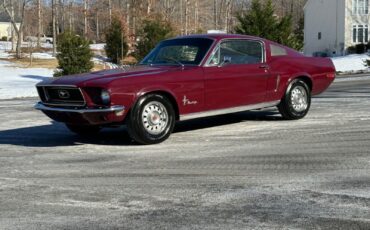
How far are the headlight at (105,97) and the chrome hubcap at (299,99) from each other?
3709 millimetres

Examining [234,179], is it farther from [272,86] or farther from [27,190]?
[272,86]

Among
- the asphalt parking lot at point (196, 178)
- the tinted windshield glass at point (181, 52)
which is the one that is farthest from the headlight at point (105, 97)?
the tinted windshield glass at point (181, 52)

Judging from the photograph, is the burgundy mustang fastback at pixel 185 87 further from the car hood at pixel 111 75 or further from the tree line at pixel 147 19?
the tree line at pixel 147 19

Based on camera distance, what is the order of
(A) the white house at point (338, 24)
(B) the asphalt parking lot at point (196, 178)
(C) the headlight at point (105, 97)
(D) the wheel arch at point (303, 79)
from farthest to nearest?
(A) the white house at point (338, 24), (D) the wheel arch at point (303, 79), (C) the headlight at point (105, 97), (B) the asphalt parking lot at point (196, 178)

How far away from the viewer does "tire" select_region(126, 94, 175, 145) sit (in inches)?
298

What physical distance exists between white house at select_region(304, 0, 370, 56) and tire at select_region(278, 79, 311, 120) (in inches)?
1707

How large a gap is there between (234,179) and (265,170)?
1.72 ft

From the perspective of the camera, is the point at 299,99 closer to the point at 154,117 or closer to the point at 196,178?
the point at 154,117

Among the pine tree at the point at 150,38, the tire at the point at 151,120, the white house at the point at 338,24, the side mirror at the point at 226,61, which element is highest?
the white house at the point at 338,24

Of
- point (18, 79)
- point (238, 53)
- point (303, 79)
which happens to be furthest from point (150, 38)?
point (238, 53)

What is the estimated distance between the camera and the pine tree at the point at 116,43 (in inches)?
1529

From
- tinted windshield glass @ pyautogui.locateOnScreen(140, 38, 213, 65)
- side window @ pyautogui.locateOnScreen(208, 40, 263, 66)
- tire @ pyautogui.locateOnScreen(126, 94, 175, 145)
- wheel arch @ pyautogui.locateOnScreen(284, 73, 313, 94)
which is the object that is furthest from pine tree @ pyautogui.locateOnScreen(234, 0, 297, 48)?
tire @ pyautogui.locateOnScreen(126, 94, 175, 145)

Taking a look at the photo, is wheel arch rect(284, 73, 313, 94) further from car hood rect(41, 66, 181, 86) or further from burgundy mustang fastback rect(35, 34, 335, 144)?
car hood rect(41, 66, 181, 86)

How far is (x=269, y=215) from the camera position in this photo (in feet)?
15.0
